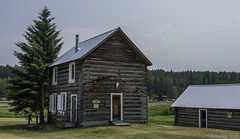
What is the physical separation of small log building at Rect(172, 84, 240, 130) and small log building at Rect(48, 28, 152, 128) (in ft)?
26.6

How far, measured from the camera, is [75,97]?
22.1 meters

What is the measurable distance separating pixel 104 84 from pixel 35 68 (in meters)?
8.16

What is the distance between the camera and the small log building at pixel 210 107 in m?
25.5

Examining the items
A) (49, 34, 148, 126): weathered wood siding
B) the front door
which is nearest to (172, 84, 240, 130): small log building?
(49, 34, 148, 126): weathered wood siding

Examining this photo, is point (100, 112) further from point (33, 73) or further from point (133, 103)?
point (33, 73)

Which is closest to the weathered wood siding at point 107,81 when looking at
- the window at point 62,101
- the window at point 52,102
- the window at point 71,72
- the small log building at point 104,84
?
the small log building at point 104,84

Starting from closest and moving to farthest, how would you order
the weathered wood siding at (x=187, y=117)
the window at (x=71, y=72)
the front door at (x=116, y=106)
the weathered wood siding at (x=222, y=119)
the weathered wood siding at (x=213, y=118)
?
the window at (x=71, y=72) → the front door at (x=116, y=106) → the weathered wood siding at (x=222, y=119) → the weathered wood siding at (x=213, y=118) → the weathered wood siding at (x=187, y=117)

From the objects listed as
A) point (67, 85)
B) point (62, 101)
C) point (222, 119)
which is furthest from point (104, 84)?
point (222, 119)

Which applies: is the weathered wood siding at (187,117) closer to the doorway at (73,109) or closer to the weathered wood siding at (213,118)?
the weathered wood siding at (213,118)

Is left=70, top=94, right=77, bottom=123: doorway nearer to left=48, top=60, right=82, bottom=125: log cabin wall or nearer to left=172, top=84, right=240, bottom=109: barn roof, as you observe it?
left=48, top=60, right=82, bottom=125: log cabin wall

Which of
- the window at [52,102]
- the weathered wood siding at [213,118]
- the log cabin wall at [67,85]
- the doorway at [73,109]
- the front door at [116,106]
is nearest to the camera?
the log cabin wall at [67,85]

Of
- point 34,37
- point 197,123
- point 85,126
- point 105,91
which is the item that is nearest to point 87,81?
point 105,91

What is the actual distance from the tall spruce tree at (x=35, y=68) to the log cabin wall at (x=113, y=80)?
7.42 m

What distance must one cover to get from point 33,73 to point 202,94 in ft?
63.4
